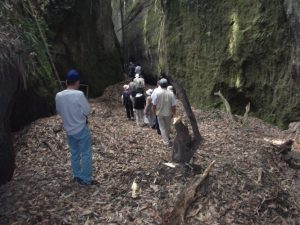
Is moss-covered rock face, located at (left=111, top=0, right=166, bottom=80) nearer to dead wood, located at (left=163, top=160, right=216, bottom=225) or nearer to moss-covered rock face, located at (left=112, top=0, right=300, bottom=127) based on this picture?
moss-covered rock face, located at (left=112, top=0, right=300, bottom=127)

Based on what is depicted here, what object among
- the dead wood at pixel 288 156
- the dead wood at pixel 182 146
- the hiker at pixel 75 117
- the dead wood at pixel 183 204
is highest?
the hiker at pixel 75 117

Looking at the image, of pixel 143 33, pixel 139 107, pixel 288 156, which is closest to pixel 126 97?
pixel 139 107

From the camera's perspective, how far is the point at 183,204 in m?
7.12

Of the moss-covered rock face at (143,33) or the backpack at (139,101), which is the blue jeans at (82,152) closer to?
the backpack at (139,101)

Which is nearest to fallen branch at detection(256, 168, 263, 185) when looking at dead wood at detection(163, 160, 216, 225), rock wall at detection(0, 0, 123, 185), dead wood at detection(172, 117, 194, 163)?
dead wood at detection(172, 117, 194, 163)

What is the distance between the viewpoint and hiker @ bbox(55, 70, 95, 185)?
750 centimetres

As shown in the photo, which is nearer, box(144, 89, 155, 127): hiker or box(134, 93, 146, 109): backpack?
box(144, 89, 155, 127): hiker

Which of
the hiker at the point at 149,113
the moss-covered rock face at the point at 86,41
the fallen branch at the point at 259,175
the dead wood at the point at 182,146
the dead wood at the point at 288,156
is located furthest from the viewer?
the moss-covered rock face at the point at 86,41

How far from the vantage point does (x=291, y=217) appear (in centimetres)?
768

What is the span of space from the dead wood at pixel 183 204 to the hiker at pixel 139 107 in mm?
7365

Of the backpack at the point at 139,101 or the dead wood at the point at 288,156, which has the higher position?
the backpack at the point at 139,101

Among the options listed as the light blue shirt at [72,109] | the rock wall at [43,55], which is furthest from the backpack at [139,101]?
the light blue shirt at [72,109]

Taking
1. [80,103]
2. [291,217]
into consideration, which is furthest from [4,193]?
[291,217]

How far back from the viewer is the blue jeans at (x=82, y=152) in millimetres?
7637
